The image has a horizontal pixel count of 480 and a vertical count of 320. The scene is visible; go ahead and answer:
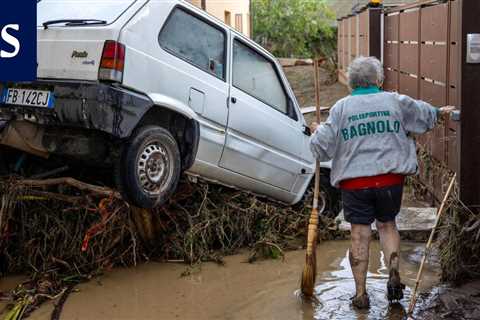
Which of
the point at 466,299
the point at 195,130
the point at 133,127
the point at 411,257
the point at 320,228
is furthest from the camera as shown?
the point at 320,228

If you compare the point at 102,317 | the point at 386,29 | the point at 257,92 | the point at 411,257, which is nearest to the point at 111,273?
the point at 102,317

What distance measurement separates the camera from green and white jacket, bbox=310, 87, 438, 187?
5.55 meters

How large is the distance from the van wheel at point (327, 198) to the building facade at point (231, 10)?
6620mm

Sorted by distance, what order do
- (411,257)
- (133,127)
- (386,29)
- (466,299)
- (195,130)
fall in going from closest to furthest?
1. (466,299)
2. (133,127)
3. (195,130)
4. (411,257)
5. (386,29)

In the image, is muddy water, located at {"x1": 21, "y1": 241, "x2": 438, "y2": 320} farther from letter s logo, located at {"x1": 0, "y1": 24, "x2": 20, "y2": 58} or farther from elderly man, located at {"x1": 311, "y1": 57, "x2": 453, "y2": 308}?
letter s logo, located at {"x1": 0, "y1": 24, "x2": 20, "y2": 58}

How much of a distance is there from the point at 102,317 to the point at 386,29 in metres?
8.84

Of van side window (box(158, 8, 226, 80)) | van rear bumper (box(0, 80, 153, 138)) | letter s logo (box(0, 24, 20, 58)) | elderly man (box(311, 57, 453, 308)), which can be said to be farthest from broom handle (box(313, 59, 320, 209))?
letter s logo (box(0, 24, 20, 58))

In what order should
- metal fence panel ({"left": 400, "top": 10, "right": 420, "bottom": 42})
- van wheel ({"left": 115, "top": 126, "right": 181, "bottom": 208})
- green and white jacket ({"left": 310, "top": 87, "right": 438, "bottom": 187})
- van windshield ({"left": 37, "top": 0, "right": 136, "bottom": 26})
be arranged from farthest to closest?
1. metal fence panel ({"left": 400, "top": 10, "right": 420, "bottom": 42})
2. van windshield ({"left": 37, "top": 0, "right": 136, "bottom": 26})
3. van wheel ({"left": 115, "top": 126, "right": 181, "bottom": 208})
4. green and white jacket ({"left": 310, "top": 87, "right": 438, "bottom": 187})

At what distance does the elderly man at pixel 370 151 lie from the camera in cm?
556

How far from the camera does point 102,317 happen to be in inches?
231

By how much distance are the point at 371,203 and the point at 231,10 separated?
15.3 meters

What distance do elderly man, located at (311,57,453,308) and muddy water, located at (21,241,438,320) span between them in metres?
0.40

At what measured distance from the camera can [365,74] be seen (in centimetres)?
565

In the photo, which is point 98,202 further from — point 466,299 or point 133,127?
point 466,299
